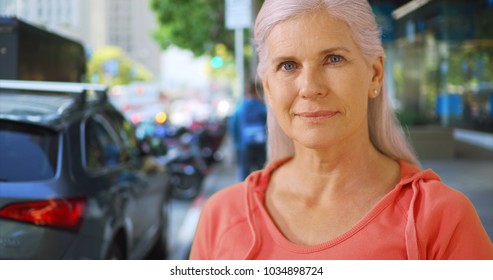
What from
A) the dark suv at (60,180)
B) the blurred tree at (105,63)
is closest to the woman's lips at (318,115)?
the dark suv at (60,180)

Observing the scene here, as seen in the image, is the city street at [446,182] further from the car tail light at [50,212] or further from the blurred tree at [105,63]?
the blurred tree at [105,63]

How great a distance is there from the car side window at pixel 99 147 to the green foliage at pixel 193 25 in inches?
247

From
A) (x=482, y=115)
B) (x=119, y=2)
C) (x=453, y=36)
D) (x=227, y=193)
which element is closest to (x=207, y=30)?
(x=453, y=36)

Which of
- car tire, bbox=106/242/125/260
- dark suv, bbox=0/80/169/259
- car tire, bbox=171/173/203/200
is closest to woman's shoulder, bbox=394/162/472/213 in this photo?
dark suv, bbox=0/80/169/259

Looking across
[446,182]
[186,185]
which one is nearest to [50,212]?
[446,182]

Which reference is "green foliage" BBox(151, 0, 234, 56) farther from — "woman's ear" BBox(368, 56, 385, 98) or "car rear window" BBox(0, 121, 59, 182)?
"woman's ear" BBox(368, 56, 385, 98)

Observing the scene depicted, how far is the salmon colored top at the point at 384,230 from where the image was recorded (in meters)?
→ 1.35

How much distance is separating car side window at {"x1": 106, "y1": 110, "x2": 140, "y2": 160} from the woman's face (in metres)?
3.41

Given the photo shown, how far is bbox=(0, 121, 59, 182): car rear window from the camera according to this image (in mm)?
3240

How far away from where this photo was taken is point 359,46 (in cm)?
146

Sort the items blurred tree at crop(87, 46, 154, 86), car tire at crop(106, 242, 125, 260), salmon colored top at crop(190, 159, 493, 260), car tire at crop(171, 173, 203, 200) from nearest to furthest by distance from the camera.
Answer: salmon colored top at crop(190, 159, 493, 260), car tire at crop(106, 242, 125, 260), blurred tree at crop(87, 46, 154, 86), car tire at crop(171, 173, 203, 200)

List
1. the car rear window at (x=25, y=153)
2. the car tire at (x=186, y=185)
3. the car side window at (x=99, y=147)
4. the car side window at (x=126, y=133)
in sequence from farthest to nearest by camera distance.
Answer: the car tire at (x=186, y=185)
the car side window at (x=126, y=133)
the car side window at (x=99, y=147)
the car rear window at (x=25, y=153)
